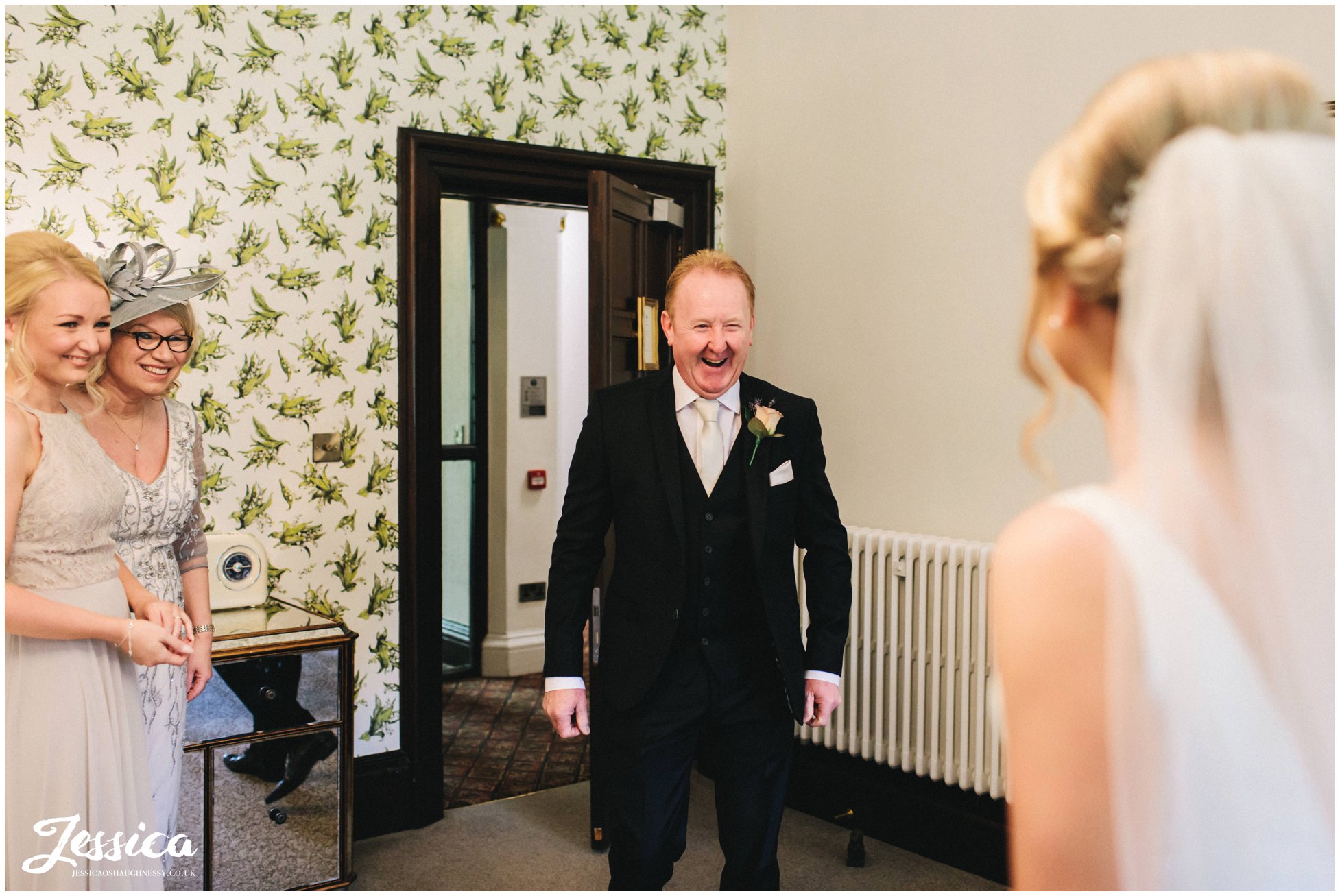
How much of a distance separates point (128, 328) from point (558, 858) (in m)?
2.00

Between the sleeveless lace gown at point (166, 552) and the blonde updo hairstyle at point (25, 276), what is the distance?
37 cm

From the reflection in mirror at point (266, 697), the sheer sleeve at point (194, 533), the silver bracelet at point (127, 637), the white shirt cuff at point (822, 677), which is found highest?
the sheer sleeve at point (194, 533)

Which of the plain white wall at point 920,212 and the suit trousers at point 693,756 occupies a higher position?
the plain white wall at point 920,212

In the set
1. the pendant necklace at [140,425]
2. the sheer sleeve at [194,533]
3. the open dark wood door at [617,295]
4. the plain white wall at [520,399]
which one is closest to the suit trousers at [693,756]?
the open dark wood door at [617,295]

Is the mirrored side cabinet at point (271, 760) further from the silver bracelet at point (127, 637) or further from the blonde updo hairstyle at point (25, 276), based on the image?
the blonde updo hairstyle at point (25, 276)

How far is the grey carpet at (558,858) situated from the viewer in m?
2.85

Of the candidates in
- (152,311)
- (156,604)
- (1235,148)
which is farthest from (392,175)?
(1235,148)

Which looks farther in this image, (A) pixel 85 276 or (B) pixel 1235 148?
(A) pixel 85 276

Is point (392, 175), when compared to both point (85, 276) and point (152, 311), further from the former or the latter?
point (85, 276)

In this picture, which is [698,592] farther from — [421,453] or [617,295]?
[421,453]

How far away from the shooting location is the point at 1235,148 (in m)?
0.75

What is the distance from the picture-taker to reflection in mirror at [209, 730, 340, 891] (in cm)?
254

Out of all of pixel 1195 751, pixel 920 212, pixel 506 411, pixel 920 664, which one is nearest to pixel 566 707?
pixel 920 664

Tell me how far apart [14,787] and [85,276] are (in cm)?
88
